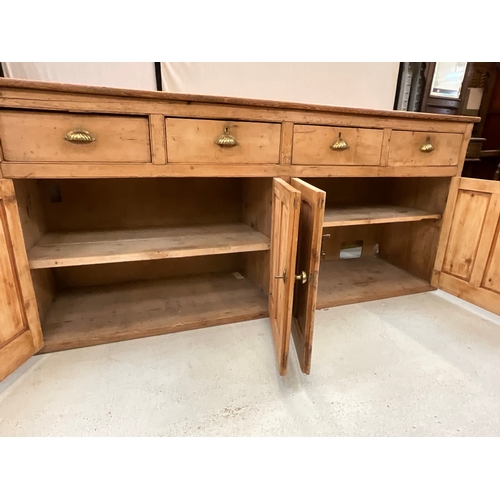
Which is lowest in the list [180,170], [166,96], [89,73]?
[180,170]

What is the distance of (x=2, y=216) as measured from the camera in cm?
102

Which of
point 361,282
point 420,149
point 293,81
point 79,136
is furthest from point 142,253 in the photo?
point 293,81

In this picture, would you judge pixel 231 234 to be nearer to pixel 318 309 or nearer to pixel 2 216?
pixel 318 309

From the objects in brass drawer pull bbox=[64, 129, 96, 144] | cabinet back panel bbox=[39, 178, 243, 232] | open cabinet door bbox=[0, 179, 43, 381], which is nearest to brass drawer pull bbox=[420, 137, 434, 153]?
cabinet back panel bbox=[39, 178, 243, 232]

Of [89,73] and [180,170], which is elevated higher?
[89,73]

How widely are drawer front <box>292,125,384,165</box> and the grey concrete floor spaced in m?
0.82

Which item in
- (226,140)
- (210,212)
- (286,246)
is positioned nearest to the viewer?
(286,246)

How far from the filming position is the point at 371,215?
173cm

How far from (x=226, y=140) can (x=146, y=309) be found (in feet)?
3.08

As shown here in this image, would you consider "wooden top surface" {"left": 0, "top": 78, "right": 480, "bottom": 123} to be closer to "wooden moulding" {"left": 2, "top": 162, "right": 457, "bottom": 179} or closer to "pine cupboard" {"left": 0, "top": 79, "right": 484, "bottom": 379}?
"pine cupboard" {"left": 0, "top": 79, "right": 484, "bottom": 379}

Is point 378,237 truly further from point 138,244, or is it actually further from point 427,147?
point 138,244
